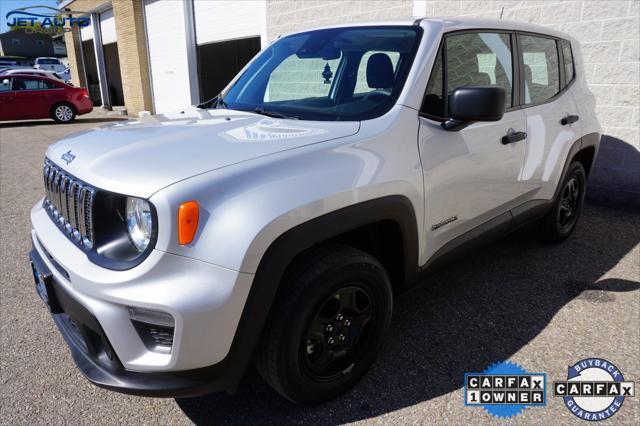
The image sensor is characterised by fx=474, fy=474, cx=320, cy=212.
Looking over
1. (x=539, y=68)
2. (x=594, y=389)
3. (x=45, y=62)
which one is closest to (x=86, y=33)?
(x=45, y=62)

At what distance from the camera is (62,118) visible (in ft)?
49.8

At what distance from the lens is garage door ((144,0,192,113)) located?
518 inches

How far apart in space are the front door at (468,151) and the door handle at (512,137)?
0.05 ft

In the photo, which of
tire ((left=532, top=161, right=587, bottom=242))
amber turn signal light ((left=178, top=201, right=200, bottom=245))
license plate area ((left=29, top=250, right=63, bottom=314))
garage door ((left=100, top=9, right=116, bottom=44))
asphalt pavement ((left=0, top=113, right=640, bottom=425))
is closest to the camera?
amber turn signal light ((left=178, top=201, right=200, bottom=245))

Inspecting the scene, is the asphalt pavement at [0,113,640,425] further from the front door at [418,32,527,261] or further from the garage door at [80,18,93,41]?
the garage door at [80,18,93,41]

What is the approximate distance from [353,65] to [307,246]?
4.71 ft

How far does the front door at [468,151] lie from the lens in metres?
2.44

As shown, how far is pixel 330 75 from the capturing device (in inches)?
119

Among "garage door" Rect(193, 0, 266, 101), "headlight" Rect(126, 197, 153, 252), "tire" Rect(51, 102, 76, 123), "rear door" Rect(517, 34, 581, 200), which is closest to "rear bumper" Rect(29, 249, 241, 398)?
"headlight" Rect(126, 197, 153, 252)

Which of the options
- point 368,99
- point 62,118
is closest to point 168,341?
point 368,99

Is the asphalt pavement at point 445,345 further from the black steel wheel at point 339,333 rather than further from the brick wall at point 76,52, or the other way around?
the brick wall at point 76,52

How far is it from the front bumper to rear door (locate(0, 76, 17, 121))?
49.8 ft

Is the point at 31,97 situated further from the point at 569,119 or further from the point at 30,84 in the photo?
the point at 569,119

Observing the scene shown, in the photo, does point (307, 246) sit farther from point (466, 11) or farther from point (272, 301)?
point (466, 11)
